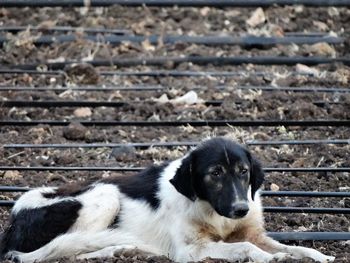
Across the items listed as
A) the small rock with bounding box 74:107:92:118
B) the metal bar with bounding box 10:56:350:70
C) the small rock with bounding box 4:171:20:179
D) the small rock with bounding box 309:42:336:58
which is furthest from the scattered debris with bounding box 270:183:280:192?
the small rock with bounding box 309:42:336:58

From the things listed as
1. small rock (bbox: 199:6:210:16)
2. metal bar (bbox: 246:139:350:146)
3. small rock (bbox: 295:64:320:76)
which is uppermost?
metal bar (bbox: 246:139:350:146)

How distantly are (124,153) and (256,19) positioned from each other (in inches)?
251

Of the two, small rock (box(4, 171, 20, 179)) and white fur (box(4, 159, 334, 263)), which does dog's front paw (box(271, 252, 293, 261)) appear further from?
small rock (box(4, 171, 20, 179))

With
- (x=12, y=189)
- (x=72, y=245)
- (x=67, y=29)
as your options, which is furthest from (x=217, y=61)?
(x=72, y=245)

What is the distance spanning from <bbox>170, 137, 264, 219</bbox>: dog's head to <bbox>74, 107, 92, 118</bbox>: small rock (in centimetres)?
429

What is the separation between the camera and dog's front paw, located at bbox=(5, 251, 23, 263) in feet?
27.0

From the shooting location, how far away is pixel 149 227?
8438 mm

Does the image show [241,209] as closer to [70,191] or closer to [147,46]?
[70,191]

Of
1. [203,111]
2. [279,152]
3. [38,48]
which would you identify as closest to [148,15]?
[38,48]

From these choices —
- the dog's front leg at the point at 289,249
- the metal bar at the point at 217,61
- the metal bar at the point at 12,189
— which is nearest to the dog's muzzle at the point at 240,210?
the dog's front leg at the point at 289,249

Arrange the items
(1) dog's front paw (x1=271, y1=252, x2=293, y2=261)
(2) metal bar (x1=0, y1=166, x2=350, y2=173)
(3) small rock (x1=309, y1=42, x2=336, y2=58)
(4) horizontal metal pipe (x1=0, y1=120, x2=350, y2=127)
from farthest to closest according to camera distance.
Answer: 1. (3) small rock (x1=309, y1=42, x2=336, y2=58)
2. (4) horizontal metal pipe (x1=0, y1=120, x2=350, y2=127)
3. (2) metal bar (x1=0, y1=166, x2=350, y2=173)
4. (1) dog's front paw (x1=271, y1=252, x2=293, y2=261)

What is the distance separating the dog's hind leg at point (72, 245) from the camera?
8195 mm

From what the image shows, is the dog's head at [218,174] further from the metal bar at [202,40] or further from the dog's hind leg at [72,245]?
the metal bar at [202,40]

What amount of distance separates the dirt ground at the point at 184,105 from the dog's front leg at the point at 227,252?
29 centimetres
